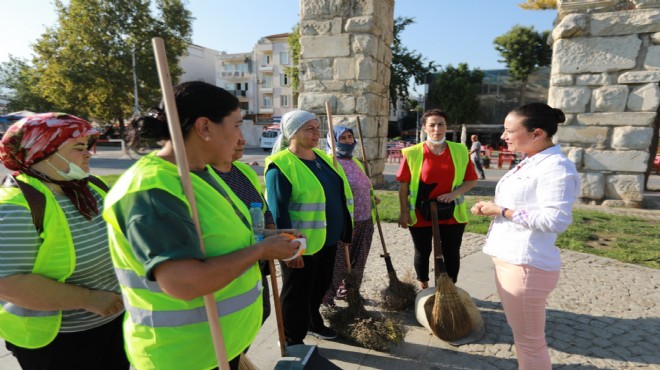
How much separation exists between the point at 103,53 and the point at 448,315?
104ft

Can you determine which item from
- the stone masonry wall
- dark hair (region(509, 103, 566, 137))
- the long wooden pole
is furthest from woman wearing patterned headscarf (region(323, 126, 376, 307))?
the stone masonry wall

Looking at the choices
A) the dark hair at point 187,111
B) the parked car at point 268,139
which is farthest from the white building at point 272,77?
the dark hair at point 187,111

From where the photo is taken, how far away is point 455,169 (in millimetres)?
3680

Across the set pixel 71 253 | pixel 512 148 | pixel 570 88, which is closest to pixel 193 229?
pixel 71 253

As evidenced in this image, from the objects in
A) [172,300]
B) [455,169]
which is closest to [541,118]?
[455,169]

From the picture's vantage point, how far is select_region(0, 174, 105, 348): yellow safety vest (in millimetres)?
1658

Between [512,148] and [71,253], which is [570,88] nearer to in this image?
[512,148]

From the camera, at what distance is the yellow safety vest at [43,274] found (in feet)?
5.44

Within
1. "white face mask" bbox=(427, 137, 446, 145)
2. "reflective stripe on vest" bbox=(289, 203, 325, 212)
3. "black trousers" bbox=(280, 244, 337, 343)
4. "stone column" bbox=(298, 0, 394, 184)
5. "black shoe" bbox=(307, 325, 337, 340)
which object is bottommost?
"black shoe" bbox=(307, 325, 337, 340)

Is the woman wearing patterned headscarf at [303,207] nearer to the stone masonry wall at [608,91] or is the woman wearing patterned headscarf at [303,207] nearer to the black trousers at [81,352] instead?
the black trousers at [81,352]

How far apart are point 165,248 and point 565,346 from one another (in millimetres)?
3229

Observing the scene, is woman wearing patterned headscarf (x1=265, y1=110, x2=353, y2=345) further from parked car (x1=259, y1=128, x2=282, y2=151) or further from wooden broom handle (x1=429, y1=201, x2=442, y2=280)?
parked car (x1=259, y1=128, x2=282, y2=151)

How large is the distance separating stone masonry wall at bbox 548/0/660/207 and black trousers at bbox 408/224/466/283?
5751mm

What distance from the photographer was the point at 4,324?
1695mm
